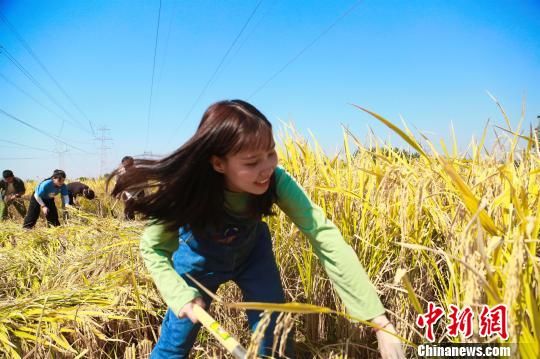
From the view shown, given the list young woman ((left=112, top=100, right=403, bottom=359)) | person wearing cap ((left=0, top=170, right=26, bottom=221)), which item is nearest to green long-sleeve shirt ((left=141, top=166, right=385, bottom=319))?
young woman ((left=112, top=100, right=403, bottom=359))

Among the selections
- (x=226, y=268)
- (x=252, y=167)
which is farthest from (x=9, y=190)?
(x=252, y=167)

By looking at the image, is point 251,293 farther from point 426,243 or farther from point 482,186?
point 482,186

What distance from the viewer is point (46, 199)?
16.2 ft

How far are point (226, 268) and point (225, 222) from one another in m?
0.17

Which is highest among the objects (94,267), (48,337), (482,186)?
(482,186)

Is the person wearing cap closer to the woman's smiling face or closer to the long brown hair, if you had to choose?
the long brown hair

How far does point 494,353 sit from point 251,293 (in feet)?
2.41

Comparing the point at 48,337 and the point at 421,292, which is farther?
the point at 48,337

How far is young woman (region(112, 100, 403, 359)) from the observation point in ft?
2.86

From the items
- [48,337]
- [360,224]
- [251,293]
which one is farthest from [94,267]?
[360,224]

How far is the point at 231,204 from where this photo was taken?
1090mm

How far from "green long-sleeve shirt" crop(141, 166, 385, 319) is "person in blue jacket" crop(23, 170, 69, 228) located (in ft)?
15.1

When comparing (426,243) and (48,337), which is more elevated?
(426,243)

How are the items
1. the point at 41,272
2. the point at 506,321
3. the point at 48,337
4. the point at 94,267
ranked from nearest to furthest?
the point at 506,321, the point at 48,337, the point at 94,267, the point at 41,272
